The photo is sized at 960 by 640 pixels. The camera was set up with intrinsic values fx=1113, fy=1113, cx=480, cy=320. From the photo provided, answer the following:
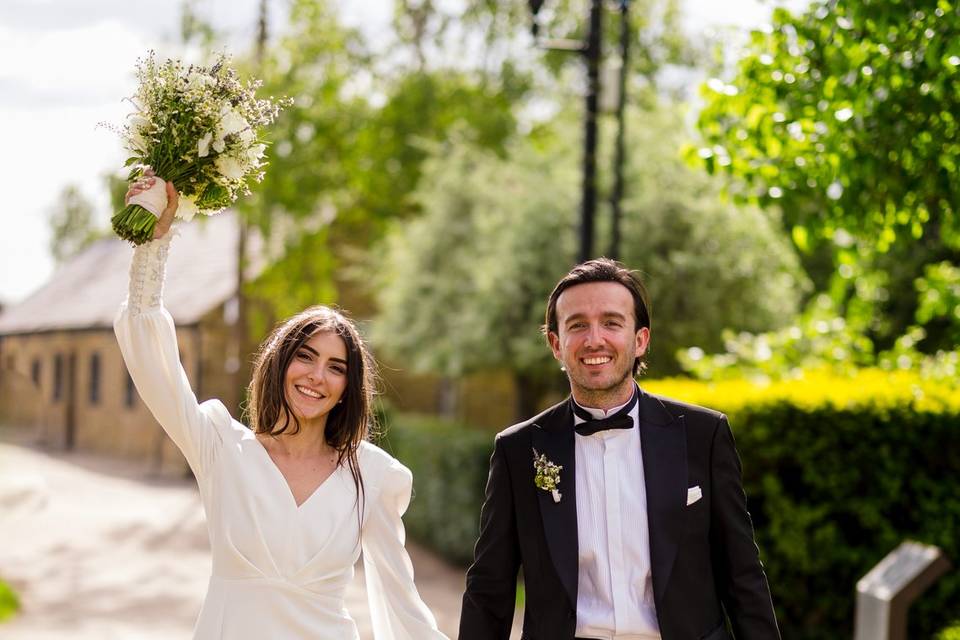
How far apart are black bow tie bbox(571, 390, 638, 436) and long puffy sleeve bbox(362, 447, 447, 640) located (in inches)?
27.1

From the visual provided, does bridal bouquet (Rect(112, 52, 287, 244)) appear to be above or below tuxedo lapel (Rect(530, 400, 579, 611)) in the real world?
above

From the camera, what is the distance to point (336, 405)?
3688mm

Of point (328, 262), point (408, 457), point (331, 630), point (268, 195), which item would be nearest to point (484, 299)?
point (408, 457)

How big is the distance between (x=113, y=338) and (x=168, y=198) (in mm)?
29851

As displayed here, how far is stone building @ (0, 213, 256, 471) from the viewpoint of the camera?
1054 inches

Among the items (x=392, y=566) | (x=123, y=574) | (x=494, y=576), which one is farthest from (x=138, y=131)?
(x=123, y=574)

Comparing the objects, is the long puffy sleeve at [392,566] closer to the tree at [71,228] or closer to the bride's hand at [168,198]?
the bride's hand at [168,198]

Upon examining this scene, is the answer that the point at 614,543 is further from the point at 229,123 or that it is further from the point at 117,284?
the point at 117,284

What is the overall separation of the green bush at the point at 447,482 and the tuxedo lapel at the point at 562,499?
28.2ft

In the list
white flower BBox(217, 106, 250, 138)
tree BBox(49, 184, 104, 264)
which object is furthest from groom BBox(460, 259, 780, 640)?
tree BBox(49, 184, 104, 264)

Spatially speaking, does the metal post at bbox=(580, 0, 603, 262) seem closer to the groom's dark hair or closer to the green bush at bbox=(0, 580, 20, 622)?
the groom's dark hair

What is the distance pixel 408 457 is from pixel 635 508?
42.7ft

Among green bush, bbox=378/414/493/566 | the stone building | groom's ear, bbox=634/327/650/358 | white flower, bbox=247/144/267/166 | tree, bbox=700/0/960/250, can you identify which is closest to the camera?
white flower, bbox=247/144/267/166

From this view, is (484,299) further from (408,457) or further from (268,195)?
(268,195)
